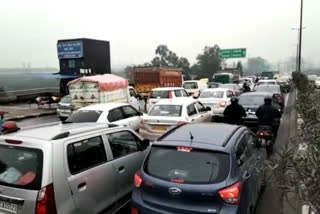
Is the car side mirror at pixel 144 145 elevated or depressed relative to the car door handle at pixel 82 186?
elevated

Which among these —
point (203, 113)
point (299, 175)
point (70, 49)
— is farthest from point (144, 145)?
point (70, 49)

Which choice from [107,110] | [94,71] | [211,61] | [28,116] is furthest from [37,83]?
[211,61]

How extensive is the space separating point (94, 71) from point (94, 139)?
31731mm

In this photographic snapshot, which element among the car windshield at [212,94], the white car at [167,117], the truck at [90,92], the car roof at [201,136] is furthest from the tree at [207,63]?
the car roof at [201,136]

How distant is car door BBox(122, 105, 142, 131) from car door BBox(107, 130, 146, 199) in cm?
527

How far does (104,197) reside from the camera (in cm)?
495

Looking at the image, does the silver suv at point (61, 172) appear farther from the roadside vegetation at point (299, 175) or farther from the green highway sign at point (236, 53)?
the green highway sign at point (236, 53)

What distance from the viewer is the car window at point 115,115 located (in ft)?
35.7

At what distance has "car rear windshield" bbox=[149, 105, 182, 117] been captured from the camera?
1084cm

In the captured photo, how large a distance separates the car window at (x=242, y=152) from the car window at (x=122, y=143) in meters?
1.84

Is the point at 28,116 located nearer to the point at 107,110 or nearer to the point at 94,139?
the point at 107,110

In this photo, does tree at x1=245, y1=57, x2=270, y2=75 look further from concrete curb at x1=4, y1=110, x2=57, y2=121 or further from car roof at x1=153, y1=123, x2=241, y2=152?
car roof at x1=153, y1=123, x2=241, y2=152

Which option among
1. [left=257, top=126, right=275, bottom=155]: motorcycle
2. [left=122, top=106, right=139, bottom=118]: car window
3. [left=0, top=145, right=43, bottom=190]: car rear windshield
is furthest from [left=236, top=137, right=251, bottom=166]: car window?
[left=122, top=106, right=139, bottom=118]: car window

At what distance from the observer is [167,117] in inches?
421
